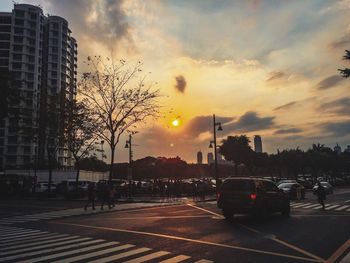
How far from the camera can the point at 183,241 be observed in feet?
39.1

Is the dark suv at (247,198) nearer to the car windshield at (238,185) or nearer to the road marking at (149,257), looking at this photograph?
the car windshield at (238,185)

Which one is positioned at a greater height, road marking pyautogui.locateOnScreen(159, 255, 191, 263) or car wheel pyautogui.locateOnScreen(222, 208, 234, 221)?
car wheel pyautogui.locateOnScreen(222, 208, 234, 221)

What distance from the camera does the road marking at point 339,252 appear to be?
9.30m

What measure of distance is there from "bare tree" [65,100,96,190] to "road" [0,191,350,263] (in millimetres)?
19729

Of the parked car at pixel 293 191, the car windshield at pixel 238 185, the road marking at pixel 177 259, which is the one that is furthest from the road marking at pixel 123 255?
the parked car at pixel 293 191

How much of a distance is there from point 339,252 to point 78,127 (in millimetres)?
33493

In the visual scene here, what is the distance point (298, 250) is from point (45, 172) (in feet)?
248

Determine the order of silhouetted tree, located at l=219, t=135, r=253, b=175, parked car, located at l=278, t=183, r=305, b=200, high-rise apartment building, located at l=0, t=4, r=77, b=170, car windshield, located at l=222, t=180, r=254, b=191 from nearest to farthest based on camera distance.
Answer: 1. car windshield, located at l=222, t=180, r=254, b=191
2. parked car, located at l=278, t=183, r=305, b=200
3. silhouetted tree, located at l=219, t=135, r=253, b=175
4. high-rise apartment building, located at l=0, t=4, r=77, b=170

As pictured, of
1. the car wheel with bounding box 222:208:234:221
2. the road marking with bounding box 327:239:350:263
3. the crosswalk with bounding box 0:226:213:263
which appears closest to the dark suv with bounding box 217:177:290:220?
the car wheel with bounding box 222:208:234:221

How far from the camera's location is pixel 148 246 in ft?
36.5

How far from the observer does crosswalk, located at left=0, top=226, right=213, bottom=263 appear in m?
9.48

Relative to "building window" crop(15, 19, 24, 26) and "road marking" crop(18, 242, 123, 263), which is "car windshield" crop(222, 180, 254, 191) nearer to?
"road marking" crop(18, 242, 123, 263)

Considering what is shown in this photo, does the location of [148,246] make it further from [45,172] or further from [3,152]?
[3,152]

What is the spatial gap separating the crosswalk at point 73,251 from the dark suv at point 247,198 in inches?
Result: 270
